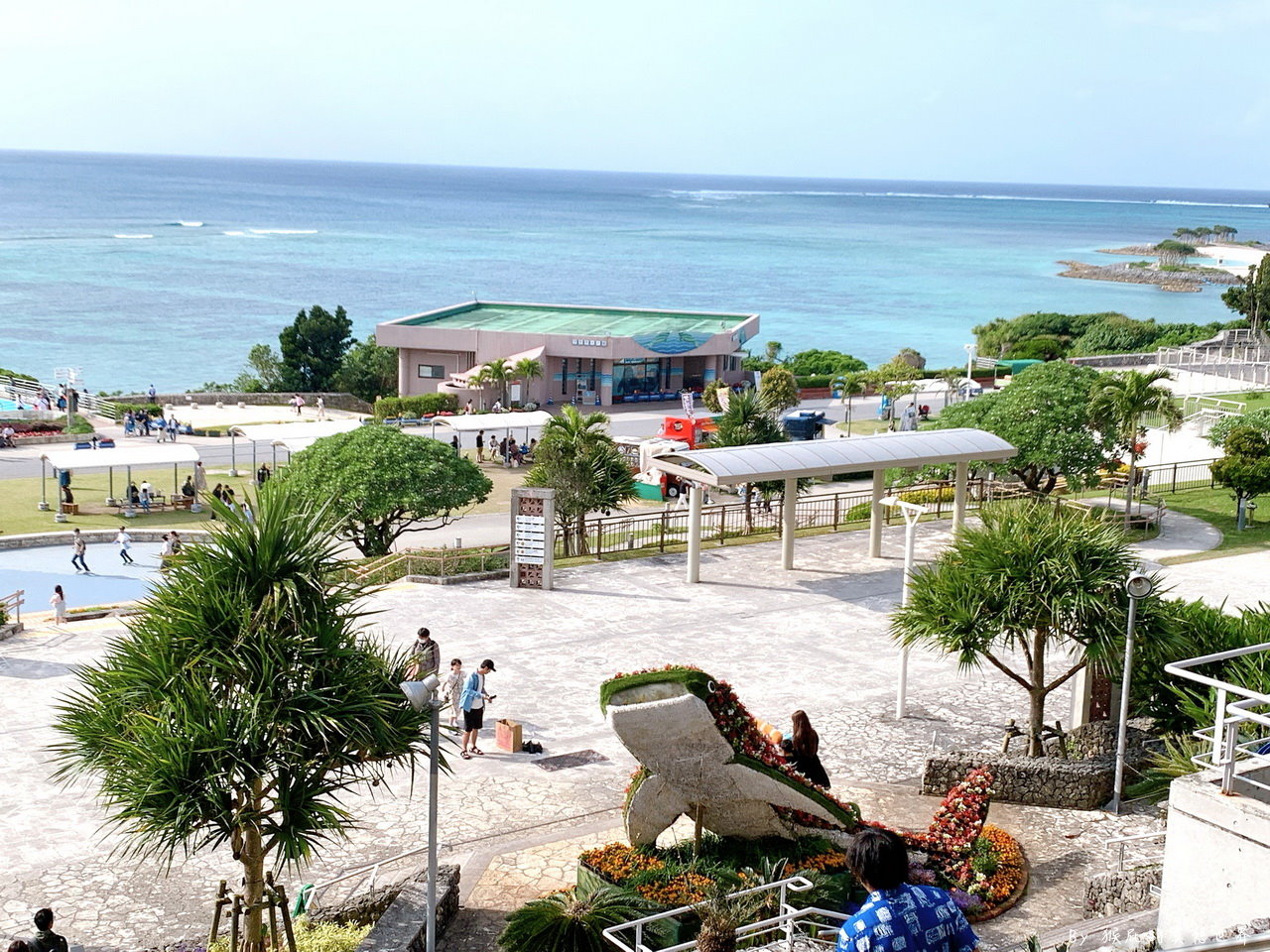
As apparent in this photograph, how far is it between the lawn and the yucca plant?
18062 mm

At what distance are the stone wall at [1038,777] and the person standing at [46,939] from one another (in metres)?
9.28

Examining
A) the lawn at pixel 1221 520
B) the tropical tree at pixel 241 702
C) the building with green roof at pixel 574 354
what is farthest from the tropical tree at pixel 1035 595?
the building with green roof at pixel 574 354

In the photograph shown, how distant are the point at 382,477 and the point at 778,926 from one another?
55.7 ft

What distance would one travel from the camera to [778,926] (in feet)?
35.0

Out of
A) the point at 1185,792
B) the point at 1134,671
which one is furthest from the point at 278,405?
the point at 1185,792

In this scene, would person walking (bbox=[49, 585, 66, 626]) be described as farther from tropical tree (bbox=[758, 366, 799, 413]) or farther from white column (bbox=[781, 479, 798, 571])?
tropical tree (bbox=[758, 366, 799, 413])

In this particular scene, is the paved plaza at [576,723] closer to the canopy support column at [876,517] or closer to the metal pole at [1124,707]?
the metal pole at [1124,707]

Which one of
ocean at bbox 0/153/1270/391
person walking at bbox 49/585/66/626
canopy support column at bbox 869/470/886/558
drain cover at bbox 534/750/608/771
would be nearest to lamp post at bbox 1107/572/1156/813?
drain cover at bbox 534/750/608/771

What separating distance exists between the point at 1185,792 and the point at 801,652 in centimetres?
1063

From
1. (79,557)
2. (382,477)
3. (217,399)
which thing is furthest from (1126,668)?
(217,399)

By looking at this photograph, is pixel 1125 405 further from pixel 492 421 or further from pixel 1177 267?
pixel 1177 267

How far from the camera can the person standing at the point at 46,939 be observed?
34.8 feet

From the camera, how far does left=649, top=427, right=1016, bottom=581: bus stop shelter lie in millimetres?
23625

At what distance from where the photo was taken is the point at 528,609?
22.6m
